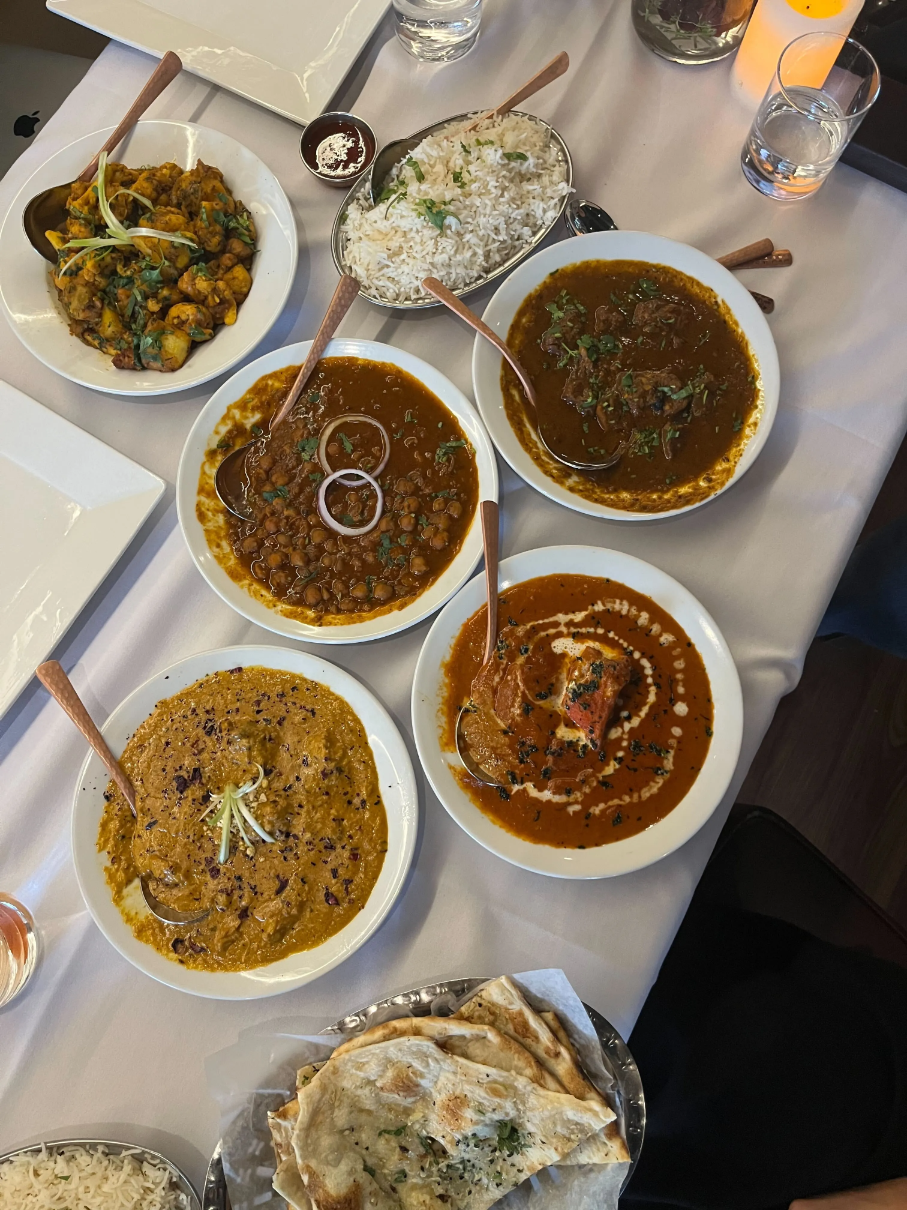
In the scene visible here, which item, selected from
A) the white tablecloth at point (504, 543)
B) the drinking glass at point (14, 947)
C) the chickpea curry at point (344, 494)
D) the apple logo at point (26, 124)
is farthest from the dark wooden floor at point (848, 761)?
the apple logo at point (26, 124)

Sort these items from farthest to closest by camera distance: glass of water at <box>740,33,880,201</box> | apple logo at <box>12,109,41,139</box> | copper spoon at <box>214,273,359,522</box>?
apple logo at <box>12,109,41,139</box> < copper spoon at <box>214,273,359,522</box> < glass of water at <box>740,33,880,201</box>

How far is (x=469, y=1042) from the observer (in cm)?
182

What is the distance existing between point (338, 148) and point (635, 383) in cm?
125

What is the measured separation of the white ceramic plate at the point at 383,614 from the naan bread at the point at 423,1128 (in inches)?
40.1

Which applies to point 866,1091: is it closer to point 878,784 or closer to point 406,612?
point 878,784

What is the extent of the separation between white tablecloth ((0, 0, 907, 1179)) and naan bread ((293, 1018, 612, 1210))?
10.5 inches

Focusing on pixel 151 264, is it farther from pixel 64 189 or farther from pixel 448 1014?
pixel 448 1014

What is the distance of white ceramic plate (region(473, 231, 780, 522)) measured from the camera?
2117 mm

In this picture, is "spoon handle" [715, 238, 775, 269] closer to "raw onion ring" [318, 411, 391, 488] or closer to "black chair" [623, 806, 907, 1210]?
"raw onion ring" [318, 411, 391, 488]

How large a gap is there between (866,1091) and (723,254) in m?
2.52

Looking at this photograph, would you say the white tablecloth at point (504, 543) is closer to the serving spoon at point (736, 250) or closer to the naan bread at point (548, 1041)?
the serving spoon at point (736, 250)

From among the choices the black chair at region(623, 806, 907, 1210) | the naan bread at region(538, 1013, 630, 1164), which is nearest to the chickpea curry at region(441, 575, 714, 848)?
the naan bread at region(538, 1013, 630, 1164)

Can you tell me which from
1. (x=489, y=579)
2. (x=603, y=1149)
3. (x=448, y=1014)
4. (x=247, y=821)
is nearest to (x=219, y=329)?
(x=489, y=579)

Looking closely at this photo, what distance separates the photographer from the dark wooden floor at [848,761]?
3.30 metres
